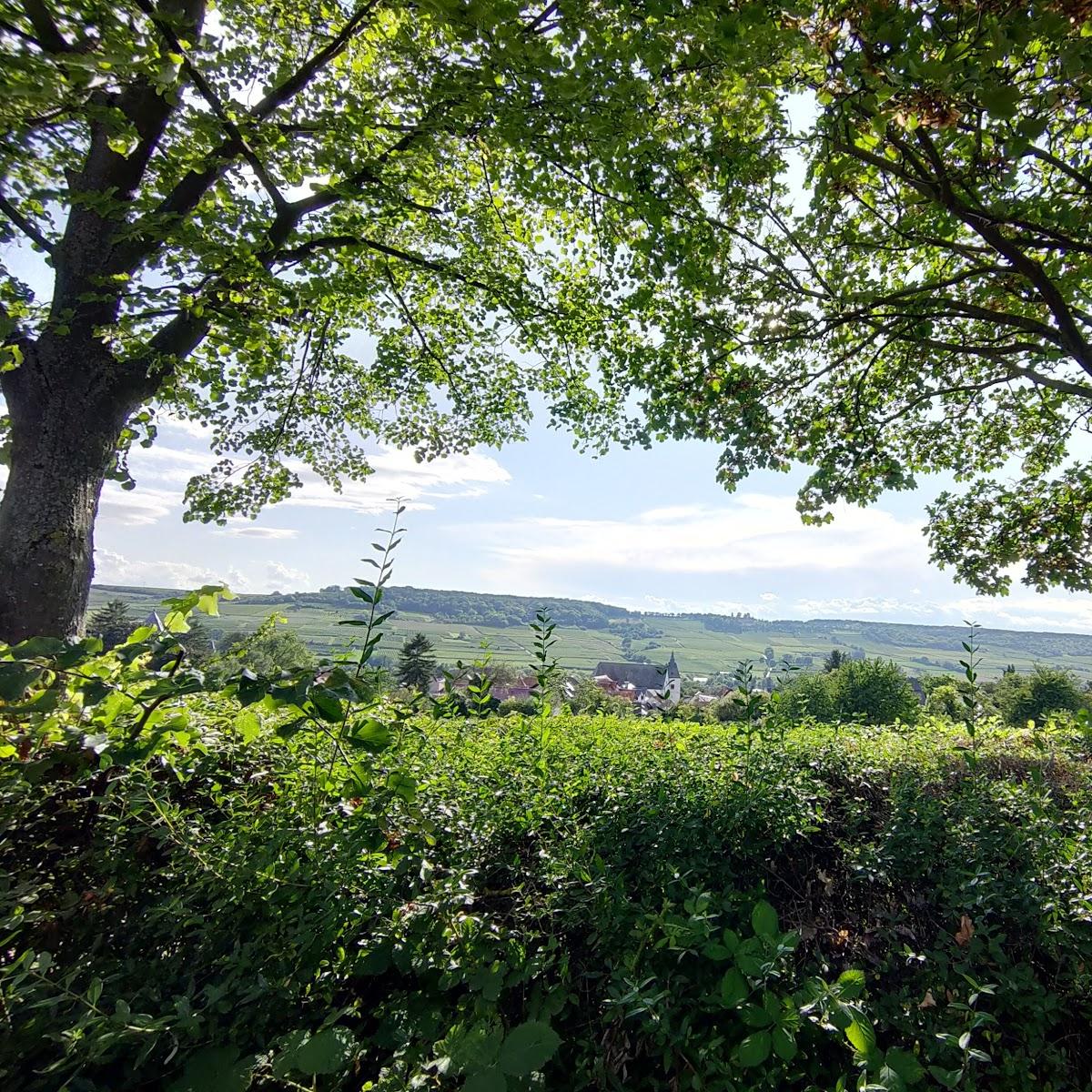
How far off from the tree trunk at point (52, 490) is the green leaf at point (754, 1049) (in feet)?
18.6

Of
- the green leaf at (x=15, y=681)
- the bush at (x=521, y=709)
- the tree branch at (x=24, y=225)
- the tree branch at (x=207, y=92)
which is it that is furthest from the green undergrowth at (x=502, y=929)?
the tree branch at (x=24, y=225)

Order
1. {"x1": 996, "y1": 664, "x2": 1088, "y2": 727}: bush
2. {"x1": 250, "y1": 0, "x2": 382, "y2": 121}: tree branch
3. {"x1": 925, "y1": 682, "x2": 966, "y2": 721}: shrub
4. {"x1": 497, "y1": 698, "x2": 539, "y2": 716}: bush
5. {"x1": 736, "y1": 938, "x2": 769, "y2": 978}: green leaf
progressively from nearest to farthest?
{"x1": 736, "y1": 938, "x2": 769, "y2": 978}: green leaf < {"x1": 497, "y1": 698, "x2": 539, "y2": 716}: bush < {"x1": 925, "y1": 682, "x2": 966, "y2": 721}: shrub < {"x1": 250, "y1": 0, "x2": 382, "y2": 121}: tree branch < {"x1": 996, "y1": 664, "x2": 1088, "y2": 727}: bush

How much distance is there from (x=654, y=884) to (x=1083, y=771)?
12.4 ft

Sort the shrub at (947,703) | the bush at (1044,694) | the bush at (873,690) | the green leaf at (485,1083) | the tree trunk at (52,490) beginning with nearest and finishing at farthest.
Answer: the green leaf at (485,1083), the shrub at (947,703), the tree trunk at (52,490), the bush at (1044,694), the bush at (873,690)

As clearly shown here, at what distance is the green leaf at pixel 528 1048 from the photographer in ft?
4.19

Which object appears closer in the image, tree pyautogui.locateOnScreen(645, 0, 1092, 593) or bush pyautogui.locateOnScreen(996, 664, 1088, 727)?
tree pyautogui.locateOnScreen(645, 0, 1092, 593)

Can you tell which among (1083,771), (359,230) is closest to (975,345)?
(1083,771)

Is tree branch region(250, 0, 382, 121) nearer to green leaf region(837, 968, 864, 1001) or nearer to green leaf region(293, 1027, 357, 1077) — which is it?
green leaf region(293, 1027, 357, 1077)

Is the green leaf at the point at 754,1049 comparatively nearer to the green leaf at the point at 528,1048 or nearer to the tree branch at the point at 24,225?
the green leaf at the point at 528,1048

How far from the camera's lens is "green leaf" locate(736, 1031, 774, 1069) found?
4.55 feet

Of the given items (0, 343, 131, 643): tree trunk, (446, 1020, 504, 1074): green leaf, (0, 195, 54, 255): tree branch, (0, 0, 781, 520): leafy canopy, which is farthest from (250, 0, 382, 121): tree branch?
(446, 1020, 504, 1074): green leaf

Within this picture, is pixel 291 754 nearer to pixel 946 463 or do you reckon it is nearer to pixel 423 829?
pixel 423 829

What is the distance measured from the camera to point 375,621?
208 centimetres

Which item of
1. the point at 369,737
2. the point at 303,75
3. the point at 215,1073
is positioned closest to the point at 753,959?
the point at 369,737
